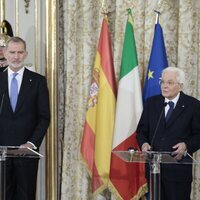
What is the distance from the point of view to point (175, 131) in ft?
11.8

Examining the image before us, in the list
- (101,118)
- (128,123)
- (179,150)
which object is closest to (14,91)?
(101,118)

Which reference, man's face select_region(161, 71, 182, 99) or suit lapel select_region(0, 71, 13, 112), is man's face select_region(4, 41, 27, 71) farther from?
man's face select_region(161, 71, 182, 99)

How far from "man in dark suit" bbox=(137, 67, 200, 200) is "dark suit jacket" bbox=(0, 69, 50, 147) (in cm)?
72

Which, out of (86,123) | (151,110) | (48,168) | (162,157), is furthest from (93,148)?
(162,157)

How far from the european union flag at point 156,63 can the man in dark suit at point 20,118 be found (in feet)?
3.11

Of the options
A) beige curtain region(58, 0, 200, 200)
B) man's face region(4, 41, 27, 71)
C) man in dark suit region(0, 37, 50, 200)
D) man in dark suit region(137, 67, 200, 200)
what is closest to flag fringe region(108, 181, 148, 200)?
beige curtain region(58, 0, 200, 200)

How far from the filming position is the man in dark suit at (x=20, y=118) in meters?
3.72

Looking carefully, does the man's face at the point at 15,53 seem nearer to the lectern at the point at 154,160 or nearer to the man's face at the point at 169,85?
the man's face at the point at 169,85

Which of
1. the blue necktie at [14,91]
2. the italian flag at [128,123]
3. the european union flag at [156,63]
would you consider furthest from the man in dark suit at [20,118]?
the european union flag at [156,63]

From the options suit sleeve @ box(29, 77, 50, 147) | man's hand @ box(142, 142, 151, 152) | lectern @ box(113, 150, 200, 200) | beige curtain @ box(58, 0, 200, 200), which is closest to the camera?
lectern @ box(113, 150, 200, 200)

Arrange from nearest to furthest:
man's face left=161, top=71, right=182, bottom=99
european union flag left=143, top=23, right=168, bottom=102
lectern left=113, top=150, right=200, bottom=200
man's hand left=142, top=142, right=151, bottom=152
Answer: lectern left=113, top=150, right=200, bottom=200 < man's hand left=142, top=142, right=151, bottom=152 < man's face left=161, top=71, right=182, bottom=99 < european union flag left=143, top=23, right=168, bottom=102

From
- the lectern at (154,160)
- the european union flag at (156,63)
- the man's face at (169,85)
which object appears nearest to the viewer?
the lectern at (154,160)

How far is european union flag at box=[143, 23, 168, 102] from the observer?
4.30 m

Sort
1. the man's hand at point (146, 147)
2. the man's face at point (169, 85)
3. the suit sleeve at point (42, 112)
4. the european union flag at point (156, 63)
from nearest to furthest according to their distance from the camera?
the man's hand at point (146, 147), the man's face at point (169, 85), the suit sleeve at point (42, 112), the european union flag at point (156, 63)
